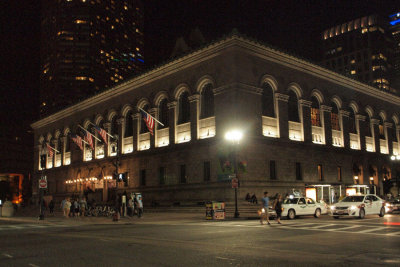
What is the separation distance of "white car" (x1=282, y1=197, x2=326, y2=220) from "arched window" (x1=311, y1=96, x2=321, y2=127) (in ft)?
65.9

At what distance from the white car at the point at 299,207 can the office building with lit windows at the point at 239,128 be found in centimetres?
694

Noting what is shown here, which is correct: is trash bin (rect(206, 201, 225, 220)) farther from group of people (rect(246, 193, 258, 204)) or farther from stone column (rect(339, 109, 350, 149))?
stone column (rect(339, 109, 350, 149))

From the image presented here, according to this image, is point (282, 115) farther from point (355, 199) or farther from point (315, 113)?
point (355, 199)

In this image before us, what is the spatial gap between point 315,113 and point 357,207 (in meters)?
24.4

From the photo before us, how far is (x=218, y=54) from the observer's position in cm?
4372

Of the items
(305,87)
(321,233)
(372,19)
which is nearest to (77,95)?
(372,19)

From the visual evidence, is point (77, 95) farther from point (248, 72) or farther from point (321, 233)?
point (321, 233)

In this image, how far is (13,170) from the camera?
138875 mm

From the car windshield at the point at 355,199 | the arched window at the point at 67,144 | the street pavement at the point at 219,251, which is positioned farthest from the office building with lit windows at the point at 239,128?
the street pavement at the point at 219,251

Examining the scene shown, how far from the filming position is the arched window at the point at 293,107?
47.7 meters

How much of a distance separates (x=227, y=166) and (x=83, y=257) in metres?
26.7

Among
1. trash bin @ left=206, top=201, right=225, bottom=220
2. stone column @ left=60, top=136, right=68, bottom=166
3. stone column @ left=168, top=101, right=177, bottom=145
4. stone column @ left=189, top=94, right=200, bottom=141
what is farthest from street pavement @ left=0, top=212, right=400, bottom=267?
stone column @ left=60, top=136, right=68, bottom=166

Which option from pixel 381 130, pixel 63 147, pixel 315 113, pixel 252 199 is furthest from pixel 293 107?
pixel 63 147

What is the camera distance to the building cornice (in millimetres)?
43312
